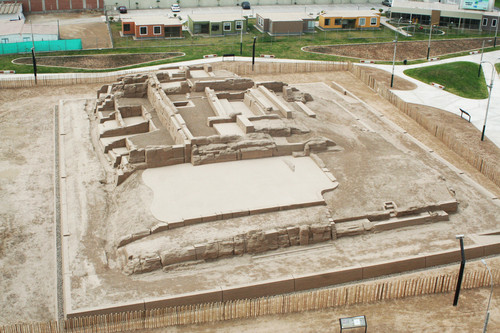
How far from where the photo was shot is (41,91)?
4866cm

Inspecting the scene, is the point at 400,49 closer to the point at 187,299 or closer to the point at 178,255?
the point at 178,255

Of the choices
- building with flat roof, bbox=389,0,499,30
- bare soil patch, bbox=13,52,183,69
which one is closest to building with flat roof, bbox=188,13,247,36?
bare soil patch, bbox=13,52,183,69

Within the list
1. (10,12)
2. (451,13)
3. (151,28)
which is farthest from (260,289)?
(451,13)

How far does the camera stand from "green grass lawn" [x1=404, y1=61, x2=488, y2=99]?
52188 millimetres

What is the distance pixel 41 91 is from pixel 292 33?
3161 centimetres

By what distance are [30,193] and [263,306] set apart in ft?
52.4

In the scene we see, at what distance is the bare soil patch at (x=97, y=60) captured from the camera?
5516 cm

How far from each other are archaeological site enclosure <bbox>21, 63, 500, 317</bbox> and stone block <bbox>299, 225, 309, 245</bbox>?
2.3 inches

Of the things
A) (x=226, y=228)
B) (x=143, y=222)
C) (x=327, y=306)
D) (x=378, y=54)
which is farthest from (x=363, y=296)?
(x=378, y=54)

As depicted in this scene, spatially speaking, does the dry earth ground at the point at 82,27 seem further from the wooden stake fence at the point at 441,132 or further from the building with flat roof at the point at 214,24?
the wooden stake fence at the point at 441,132

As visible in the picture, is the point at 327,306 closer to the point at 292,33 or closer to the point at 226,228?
the point at 226,228

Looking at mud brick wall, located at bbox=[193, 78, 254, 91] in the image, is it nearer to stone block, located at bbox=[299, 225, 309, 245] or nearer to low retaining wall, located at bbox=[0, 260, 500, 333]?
stone block, located at bbox=[299, 225, 309, 245]

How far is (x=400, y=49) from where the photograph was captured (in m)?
64.6

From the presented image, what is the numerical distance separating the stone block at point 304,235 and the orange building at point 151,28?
43.6 metres
